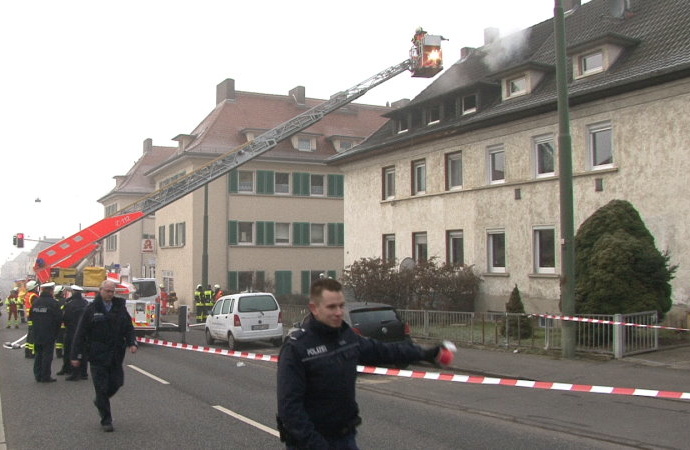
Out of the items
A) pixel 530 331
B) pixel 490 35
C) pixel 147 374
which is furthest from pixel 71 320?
pixel 490 35

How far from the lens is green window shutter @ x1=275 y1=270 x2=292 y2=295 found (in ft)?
136

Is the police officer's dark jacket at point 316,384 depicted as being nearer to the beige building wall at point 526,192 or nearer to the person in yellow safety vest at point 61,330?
the person in yellow safety vest at point 61,330

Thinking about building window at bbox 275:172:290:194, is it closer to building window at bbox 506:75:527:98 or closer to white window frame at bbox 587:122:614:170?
building window at bbox 506:75:527:98

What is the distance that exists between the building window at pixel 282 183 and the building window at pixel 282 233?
83.2 inches

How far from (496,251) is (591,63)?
7.00m

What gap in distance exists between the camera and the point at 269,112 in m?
46.9

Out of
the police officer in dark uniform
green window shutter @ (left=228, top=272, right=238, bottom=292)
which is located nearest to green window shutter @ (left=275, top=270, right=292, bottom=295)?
green window shutter @ (left=228, top=272, right=238, bottom=292)

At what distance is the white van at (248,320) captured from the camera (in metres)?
18.5

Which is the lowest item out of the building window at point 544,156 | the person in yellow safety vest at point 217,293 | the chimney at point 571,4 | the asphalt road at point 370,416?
the asphalt road at point 370,416

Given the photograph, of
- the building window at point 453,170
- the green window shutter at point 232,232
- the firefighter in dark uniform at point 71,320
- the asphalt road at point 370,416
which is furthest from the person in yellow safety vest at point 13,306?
the building window at point 453,170

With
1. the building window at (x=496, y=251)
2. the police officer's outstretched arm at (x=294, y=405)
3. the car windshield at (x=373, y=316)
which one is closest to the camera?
the police officer's outstretched arm at (x=294, y=405)

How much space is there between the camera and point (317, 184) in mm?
44156

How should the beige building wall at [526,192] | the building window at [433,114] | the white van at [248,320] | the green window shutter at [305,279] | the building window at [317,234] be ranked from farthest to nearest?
the building window at [317,234]
the green window shutter at [305,279]
the building window at [433,114]
the white van at [248,320]
the beige building wall at [526,192]

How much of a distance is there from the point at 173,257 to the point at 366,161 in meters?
19.0
